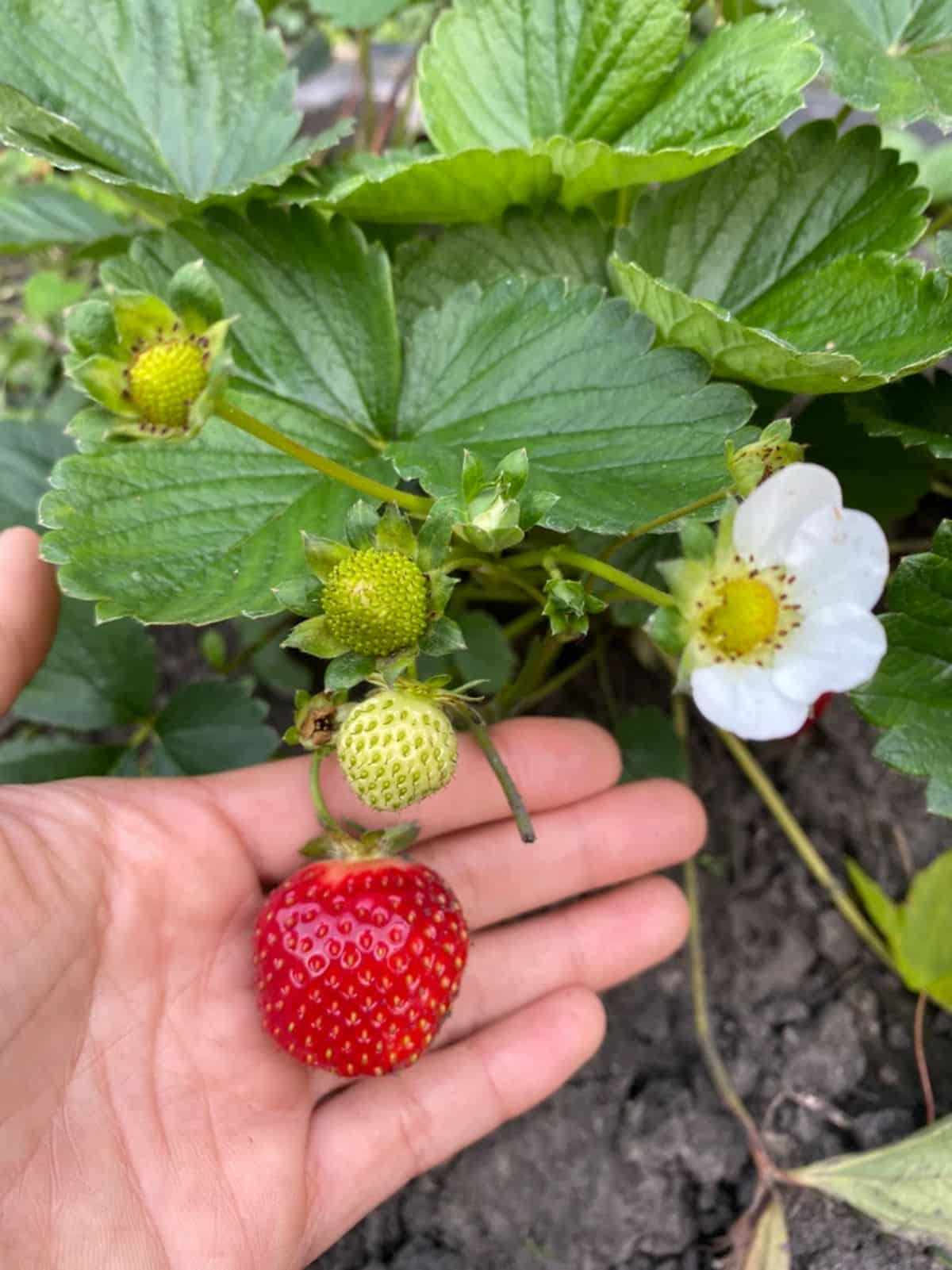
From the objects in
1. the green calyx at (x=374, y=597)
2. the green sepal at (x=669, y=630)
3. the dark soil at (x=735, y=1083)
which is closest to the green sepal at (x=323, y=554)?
the green calyx at (x=374, y=597)

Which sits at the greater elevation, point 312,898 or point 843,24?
point 843,24

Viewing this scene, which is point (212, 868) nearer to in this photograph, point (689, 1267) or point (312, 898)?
point (312, 898)

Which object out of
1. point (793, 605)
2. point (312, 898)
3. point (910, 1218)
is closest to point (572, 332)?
point (793, 605)

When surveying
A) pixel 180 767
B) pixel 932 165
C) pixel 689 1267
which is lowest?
pixel 689 1267

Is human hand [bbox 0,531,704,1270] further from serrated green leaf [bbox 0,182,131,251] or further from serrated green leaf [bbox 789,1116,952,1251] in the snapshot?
serrated green leaf [bbox 0,182,131,251]

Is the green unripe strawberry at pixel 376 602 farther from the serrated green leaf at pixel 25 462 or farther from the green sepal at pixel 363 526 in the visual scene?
the serrated green leaf at pixel 25 462

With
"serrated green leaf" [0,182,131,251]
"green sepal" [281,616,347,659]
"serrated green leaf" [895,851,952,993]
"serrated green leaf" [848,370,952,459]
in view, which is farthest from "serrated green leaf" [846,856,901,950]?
"serrated green leaf" [0,182,131,251]

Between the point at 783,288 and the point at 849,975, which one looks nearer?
the point at 783,288
